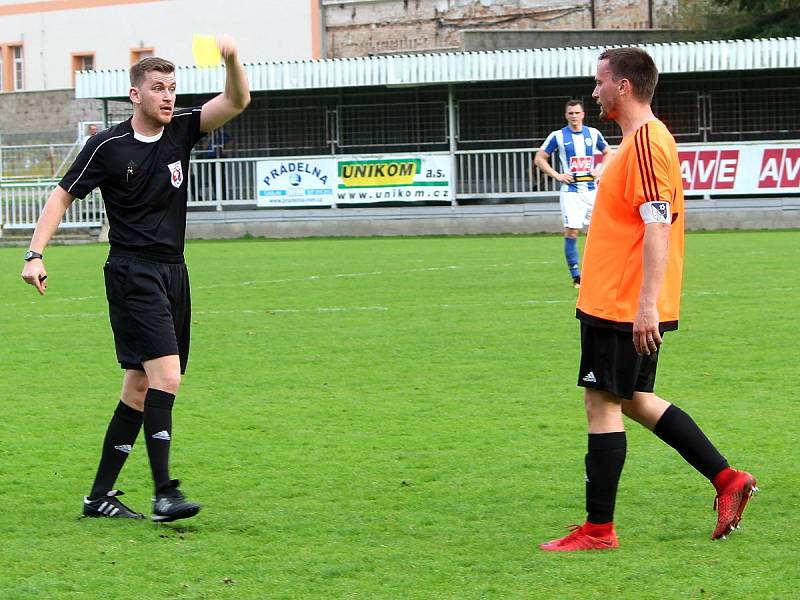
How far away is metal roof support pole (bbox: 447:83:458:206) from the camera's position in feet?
100

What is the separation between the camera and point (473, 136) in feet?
106

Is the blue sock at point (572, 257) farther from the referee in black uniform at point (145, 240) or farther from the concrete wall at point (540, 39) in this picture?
the concrete wall at point (540, 39)

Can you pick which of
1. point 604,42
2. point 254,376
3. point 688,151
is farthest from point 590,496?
point 604,42

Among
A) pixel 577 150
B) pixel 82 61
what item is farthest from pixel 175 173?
pixel 82 61

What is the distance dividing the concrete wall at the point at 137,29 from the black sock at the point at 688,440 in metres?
52.5

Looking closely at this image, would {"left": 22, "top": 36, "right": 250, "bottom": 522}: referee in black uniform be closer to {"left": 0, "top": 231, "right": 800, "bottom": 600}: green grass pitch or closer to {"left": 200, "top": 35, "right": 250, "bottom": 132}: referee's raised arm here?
{"left": 200, "top": 35, "right": 250, "bottom": 132}: referee's raised arm

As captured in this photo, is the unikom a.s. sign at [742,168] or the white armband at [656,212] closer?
the white armband at [656,212]

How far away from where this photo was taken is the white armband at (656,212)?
4.83 meters

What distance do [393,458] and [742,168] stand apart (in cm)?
2371

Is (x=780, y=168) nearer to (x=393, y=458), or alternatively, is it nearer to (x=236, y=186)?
(x=236, y=186)

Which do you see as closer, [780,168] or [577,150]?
[577,150]

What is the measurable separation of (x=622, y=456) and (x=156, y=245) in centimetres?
213

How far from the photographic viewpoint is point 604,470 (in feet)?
16.7

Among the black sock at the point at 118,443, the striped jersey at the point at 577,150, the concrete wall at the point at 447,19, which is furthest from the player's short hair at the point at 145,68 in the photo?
the concrete wall at the point at 447,19
